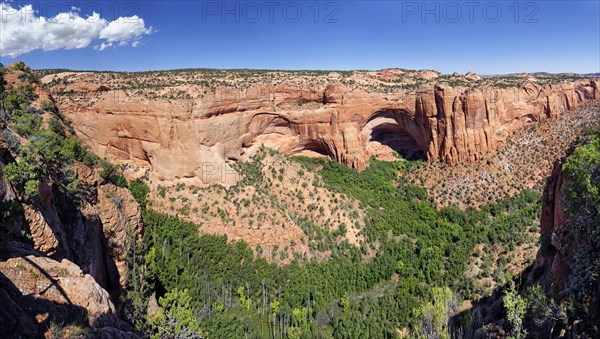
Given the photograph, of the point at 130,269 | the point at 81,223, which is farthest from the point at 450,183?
the point at 81,223

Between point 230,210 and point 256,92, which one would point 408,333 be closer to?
point 230,210

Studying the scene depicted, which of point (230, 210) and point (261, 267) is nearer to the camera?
point (261, 267)

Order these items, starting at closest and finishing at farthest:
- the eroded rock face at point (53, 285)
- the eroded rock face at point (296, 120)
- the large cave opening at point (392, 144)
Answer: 1. the eroded rock face at point (53, 285)
2. the eroded rock face at point (296, 120)
3. the large cave opening at point (392, 144)

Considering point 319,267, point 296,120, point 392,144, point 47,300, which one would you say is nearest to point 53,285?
point 47,300

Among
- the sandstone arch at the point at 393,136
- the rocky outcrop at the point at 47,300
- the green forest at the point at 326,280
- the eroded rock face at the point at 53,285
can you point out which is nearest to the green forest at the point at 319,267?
the green forest at the point at 326,280

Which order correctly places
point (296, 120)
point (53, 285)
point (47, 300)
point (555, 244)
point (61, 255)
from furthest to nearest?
point (296, 120) < point (555, 244) < point (61, 255) < point (53, 285) < point (47, 300)

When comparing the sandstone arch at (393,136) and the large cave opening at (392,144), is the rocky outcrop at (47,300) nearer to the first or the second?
the sandstone arch at (393,136)

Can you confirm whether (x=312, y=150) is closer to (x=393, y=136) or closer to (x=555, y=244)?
(x=393, y=136)
